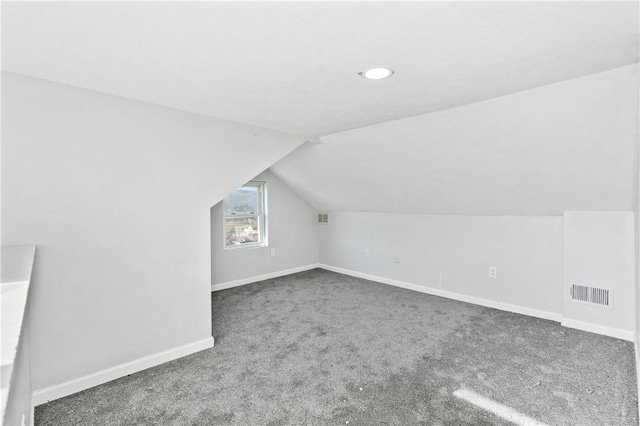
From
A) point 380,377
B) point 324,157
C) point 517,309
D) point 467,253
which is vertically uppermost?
point 324,157

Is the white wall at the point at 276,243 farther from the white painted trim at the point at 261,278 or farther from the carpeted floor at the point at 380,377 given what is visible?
the carpeted floor at the point at 380,377

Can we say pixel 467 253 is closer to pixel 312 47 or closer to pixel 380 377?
pixel 380 377

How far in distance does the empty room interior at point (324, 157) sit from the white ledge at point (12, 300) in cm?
1

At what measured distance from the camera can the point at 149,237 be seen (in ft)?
8.21

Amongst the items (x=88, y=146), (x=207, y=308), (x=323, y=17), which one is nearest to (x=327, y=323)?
(x=207, y=308)

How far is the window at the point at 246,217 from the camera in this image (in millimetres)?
4816

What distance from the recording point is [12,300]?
1.11m

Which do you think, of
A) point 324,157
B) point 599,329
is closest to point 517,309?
point 599,329

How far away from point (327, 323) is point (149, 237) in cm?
190

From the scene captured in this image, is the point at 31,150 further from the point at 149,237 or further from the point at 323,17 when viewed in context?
the point at 323,17

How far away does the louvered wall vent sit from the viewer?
2994 millimetres

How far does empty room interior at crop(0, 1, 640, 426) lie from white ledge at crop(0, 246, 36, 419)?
0.4 inches

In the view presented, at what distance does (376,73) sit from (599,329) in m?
3.21

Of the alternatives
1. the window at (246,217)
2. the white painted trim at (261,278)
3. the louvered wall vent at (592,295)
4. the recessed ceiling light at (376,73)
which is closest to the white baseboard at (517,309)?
the louvered wall vent at (592,295)
